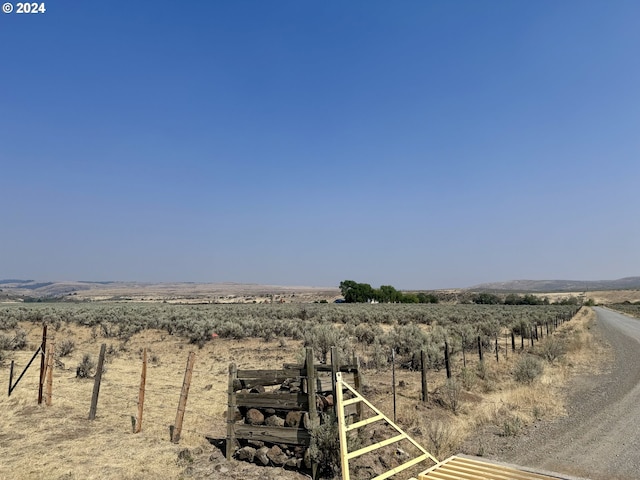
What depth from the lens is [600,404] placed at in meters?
12.1

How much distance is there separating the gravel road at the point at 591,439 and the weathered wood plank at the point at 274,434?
12.6 feet

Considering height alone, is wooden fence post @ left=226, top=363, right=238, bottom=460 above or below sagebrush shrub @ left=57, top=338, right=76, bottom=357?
above

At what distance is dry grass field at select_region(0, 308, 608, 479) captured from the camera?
816 centimetres

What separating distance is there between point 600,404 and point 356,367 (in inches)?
316

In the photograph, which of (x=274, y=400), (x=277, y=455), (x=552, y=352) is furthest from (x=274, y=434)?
(x=552, y=352)

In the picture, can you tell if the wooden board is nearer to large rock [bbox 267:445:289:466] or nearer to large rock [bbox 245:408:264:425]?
large rock [bbox 267:445:289:466]

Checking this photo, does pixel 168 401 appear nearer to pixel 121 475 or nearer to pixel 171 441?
pixel 171 441

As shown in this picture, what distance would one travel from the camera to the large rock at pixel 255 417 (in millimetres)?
8664

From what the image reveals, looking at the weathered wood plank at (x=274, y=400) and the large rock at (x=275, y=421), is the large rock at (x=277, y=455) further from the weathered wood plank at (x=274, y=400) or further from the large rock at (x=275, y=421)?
the weathered wood plank at (x=274, y=400)

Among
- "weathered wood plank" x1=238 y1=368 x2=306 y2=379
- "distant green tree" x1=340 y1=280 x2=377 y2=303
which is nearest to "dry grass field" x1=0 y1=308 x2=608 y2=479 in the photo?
"weathered wood plank" x1=238 y1=368 x2=306 y2=379

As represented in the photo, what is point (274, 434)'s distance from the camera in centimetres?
825

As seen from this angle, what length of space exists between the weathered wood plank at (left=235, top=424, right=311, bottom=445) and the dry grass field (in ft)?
1.73

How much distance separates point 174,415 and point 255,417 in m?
4.32

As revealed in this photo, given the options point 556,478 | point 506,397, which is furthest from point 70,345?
point 556,478
